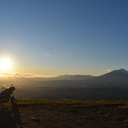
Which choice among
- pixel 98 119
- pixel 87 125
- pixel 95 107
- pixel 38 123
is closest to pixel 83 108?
pixel 95 107

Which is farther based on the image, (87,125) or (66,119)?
(66,119)

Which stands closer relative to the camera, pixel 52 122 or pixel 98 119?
pixel 52 122

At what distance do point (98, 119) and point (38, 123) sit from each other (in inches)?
222

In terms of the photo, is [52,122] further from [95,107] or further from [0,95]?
[0,95]

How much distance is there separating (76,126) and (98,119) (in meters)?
2.87

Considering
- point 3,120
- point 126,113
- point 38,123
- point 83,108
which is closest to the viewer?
point 38,123

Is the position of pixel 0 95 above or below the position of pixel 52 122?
above

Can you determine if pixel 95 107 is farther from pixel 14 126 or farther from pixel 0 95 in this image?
pixel 0 95

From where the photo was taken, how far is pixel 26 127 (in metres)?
11.3

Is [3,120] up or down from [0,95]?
down

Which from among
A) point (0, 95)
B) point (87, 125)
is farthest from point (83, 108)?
point (0, 95)

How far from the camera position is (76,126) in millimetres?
11547

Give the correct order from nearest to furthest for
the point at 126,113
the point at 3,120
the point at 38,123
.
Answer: the point at 38,123 < the point at 3,120 < the point at 126,113

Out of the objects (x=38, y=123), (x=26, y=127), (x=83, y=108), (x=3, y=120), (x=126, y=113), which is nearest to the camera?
(x=26, y=127)
